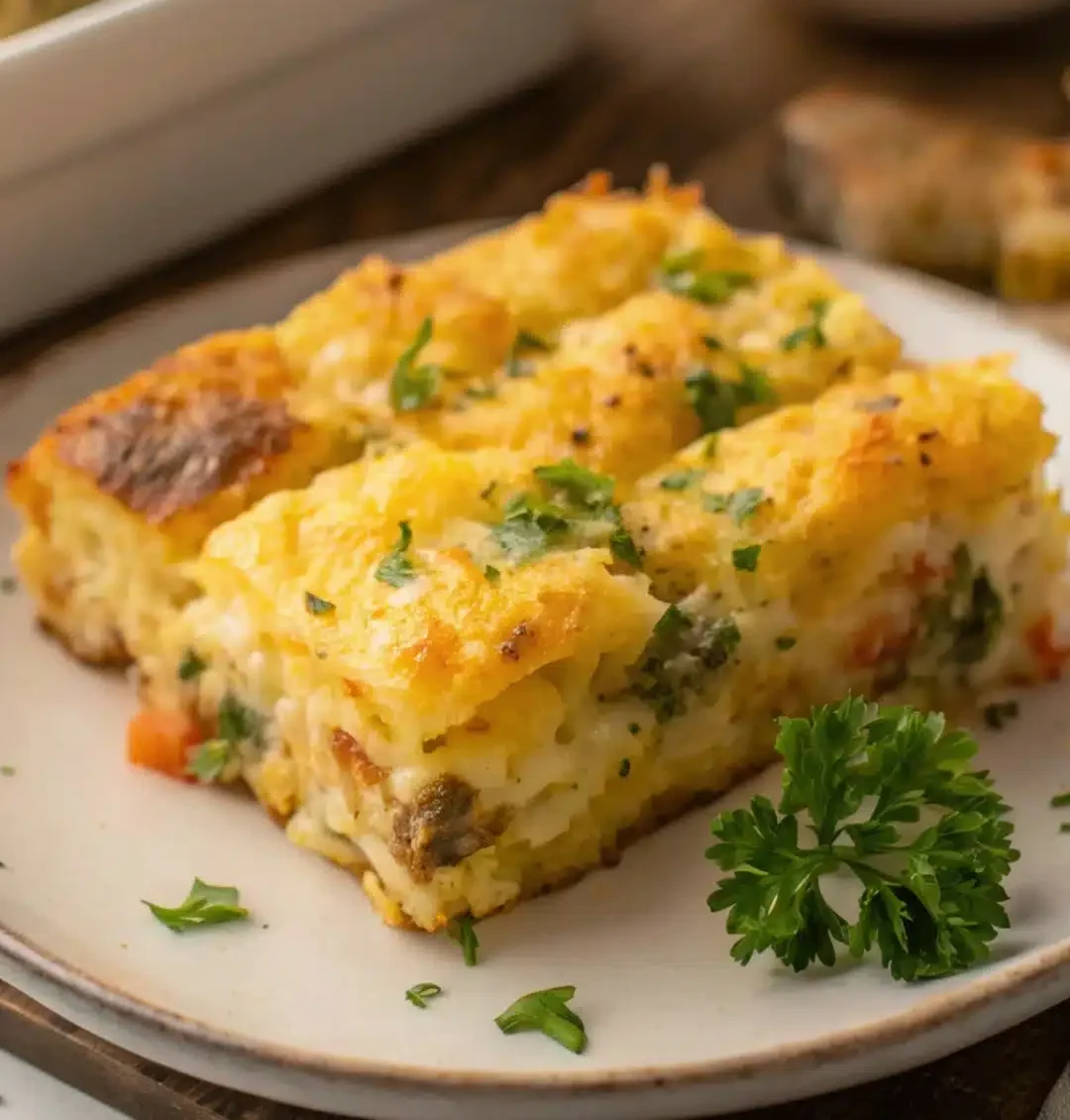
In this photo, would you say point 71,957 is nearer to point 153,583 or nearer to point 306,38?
point 153,583

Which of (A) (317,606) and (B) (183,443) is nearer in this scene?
(A) (317,606)

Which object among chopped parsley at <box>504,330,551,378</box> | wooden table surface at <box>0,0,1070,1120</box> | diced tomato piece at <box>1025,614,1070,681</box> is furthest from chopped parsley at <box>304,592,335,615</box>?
wooden table surface at <box>0,0,1070,1120</box>

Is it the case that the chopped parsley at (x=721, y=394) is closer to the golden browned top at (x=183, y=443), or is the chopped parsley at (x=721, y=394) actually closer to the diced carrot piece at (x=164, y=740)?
the golden browned top at (x=183, y=443)

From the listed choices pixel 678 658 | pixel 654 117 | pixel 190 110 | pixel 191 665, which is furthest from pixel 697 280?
pixel 654 117

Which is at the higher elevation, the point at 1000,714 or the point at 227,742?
the point at 227,742

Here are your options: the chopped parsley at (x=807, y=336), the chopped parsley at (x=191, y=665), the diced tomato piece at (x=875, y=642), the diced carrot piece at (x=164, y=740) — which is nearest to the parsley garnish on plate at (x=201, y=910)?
the diced carrot piece at (x=164, y=740)

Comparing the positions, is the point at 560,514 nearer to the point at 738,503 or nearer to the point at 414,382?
the point at 738,503

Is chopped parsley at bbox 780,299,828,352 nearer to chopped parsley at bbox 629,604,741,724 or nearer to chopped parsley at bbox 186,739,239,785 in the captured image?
chopped parsley at bbox 629,604,741,724
